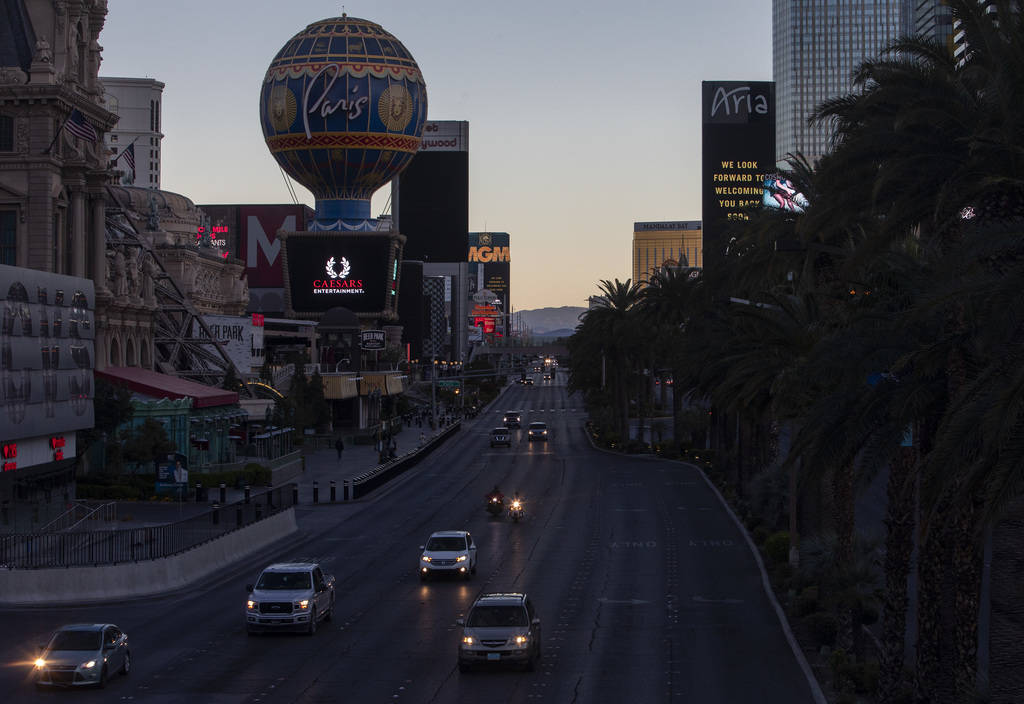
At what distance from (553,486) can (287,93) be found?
65.5m

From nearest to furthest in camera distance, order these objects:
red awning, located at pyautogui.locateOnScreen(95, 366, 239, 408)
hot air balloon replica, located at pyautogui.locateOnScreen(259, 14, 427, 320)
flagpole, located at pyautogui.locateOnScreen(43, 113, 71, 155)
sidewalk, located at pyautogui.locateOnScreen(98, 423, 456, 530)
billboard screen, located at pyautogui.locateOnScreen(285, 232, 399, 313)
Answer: sidewalk, located at pyautogui.locateOnScreen(98, 423, 456, 530) → flagpole, located at pyautogui.locateOnScreen(43, 113, 71, 155) → red awning, located at pyautogui.locateOnScreen(95, 366, 239, 408) → hot air balloon replica, located at pyautogui.locateOnScreen(259, 14, 427, 320) → billboard screen, located at pyautogui.locateOnScreen(285, 232, 399, 313)

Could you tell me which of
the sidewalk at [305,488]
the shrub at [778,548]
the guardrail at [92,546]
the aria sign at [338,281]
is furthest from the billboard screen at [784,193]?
the aria sign at [338,281]

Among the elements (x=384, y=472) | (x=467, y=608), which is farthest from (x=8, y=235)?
(x=467, y=608)

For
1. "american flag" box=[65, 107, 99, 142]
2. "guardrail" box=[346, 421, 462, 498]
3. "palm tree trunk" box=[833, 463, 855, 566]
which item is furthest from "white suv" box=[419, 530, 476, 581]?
"american flag" box=[65, 107, 99, 142]

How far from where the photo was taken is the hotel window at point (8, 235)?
5612 centimetres

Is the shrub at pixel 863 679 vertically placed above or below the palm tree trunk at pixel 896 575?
below

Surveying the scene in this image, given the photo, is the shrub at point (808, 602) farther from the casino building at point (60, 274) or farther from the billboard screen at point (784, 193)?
the casino building at point (60, 274)

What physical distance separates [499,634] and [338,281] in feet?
334

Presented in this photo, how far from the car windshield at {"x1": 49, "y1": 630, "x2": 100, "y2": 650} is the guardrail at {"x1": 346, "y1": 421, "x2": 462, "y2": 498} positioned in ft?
124

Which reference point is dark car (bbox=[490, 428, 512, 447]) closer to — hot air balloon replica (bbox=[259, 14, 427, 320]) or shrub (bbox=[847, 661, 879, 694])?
hot air balloon replica (bbox=[259, 14, 427, 320])

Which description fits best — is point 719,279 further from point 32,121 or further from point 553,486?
point 32,121

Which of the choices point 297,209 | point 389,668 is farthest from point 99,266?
point 297,209

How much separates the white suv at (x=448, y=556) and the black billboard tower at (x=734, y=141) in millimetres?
111727

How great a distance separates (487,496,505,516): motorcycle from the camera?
54500 millimetres
